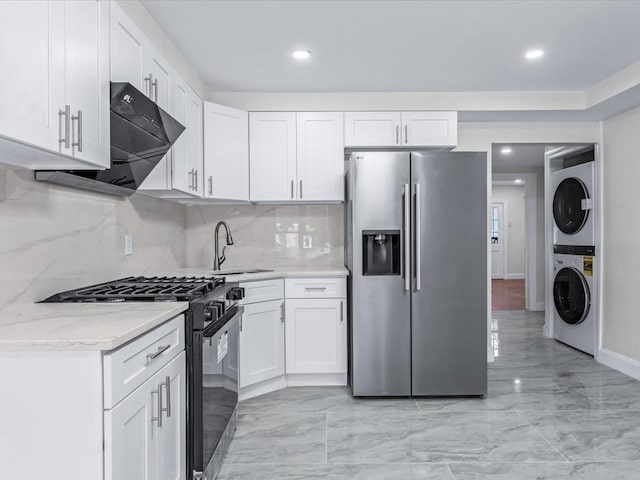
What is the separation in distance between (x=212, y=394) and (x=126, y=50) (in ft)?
5.30

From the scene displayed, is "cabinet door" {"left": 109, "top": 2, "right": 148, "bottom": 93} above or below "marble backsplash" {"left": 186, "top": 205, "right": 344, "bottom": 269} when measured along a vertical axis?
above

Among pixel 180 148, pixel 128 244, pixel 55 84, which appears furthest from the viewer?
pixel 180 148

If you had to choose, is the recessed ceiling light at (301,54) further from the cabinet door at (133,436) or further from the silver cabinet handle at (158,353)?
the cabinet door at (133,436)

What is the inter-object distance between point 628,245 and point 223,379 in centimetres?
356

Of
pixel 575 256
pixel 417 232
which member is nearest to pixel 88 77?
pixel 417 232

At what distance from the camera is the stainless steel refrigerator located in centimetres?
310

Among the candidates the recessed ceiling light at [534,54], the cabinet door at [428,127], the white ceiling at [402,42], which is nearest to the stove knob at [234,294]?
the white ceiling at [402,42]

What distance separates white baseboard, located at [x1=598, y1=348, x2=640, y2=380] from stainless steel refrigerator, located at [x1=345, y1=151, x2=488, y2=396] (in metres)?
1.49

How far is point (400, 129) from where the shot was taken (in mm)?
3670

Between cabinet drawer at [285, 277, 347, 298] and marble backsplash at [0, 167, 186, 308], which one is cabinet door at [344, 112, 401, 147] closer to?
cabinet drawer at [285, 277, 347, 298]

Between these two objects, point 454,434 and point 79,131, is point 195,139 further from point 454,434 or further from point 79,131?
point 454,434

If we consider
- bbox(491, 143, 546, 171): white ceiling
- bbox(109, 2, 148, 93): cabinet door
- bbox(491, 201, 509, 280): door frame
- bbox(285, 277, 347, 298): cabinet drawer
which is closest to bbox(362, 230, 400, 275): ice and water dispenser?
bbox(285, 277, 347, 298): cabinet drawer

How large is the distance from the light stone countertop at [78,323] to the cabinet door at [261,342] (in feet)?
4.50

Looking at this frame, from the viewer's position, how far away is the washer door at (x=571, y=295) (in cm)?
421
